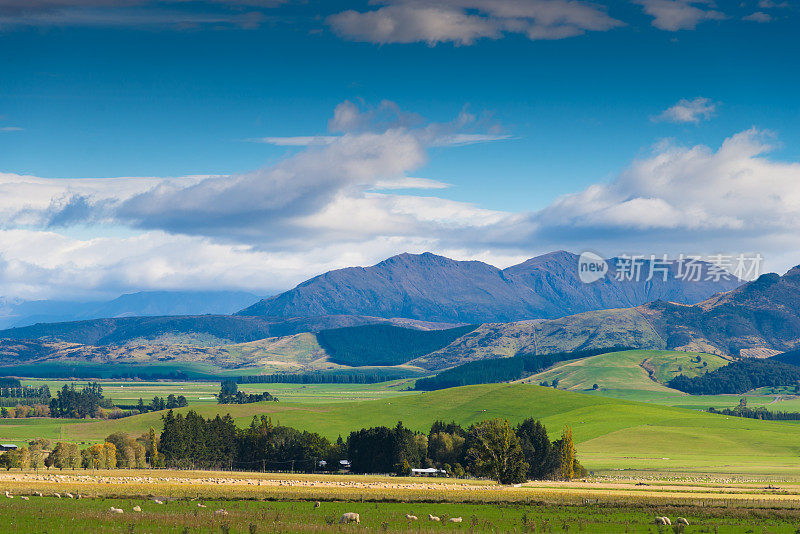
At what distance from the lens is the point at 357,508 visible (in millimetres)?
84438

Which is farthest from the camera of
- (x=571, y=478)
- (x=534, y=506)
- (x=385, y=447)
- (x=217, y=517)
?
(x=385, y=447)

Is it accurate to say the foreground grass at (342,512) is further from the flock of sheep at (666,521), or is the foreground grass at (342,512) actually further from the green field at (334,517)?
the flock of sheep at (666,521)

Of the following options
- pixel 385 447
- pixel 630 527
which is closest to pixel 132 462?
pixel 385 447

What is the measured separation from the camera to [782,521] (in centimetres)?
7656

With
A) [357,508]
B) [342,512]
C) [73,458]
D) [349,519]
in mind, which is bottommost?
[73,458]

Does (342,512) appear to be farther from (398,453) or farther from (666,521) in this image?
(398,453)

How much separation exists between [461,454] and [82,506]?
126m

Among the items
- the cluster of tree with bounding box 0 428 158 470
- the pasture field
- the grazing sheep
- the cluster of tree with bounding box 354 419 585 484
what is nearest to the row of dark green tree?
the cluster of tree with bounding box 354 419 585 484

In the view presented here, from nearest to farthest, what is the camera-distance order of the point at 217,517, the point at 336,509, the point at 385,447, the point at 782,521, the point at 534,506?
the point at 217,517 < the point at 782,521 < the point at 336,509 < the point at 534,506 < the point at 385,447

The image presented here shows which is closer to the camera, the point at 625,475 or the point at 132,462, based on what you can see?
the point at 625,475

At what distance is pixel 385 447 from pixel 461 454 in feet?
60.2

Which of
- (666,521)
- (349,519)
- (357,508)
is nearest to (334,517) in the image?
(349,519)

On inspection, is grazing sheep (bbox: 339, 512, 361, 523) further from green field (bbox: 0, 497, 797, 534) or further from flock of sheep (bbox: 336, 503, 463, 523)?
green field (bbox: 0, 497, 797, 534)

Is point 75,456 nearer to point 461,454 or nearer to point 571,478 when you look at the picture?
point 461,454
